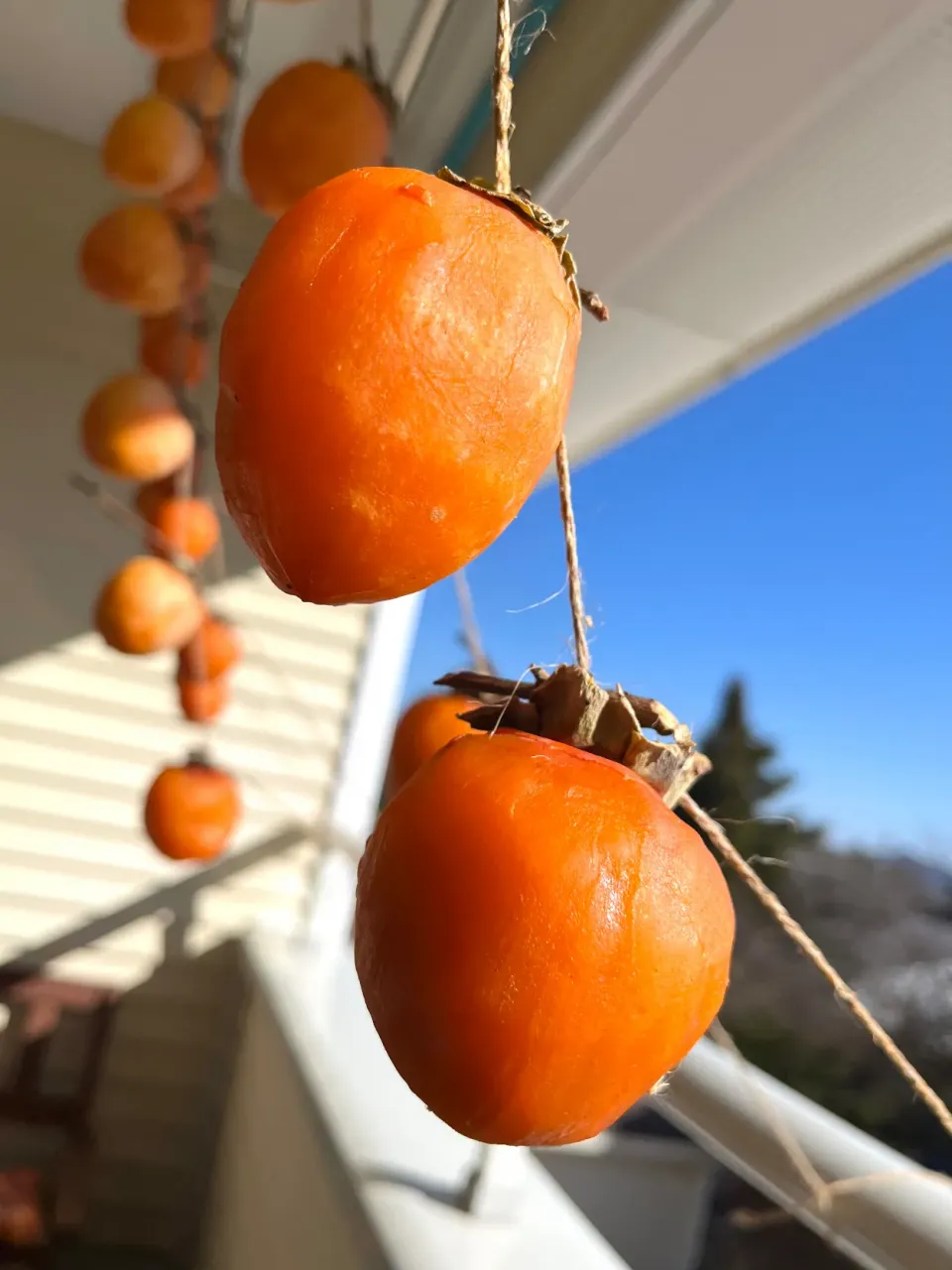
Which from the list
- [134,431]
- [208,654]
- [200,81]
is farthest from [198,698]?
[200,81]

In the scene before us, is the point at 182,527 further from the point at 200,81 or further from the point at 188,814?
the point at 200,81

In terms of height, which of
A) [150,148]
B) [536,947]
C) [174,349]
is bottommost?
[536,947]

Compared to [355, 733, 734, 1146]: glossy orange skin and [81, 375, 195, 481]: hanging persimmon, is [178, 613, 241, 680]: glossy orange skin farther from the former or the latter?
[355, 733, 734, 1146]: glossy orange skin

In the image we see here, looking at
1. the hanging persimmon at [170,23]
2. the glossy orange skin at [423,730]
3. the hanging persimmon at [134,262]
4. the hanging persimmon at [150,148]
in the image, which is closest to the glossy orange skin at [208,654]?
the hanging persimmon at [134,262]

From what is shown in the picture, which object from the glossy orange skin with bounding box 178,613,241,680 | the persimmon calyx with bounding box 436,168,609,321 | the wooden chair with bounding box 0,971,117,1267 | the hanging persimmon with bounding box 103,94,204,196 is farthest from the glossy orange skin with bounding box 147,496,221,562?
the wooden chair with bounding box 0,971,117,1267

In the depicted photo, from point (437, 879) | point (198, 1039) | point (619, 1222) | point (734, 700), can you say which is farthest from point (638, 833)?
point (619, 1222)

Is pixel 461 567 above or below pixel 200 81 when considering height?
below

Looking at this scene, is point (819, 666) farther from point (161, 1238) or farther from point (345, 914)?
point (161, 1238)
